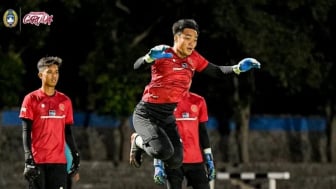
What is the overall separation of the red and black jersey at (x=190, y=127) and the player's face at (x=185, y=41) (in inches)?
68.0

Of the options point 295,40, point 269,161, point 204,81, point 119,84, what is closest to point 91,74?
point 119,84

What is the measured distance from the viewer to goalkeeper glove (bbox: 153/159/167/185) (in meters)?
13.3

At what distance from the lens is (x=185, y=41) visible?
40.8 feet

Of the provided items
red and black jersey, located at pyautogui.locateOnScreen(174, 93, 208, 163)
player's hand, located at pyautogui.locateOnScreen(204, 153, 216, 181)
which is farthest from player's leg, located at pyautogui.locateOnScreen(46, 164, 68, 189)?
player's hand, located at pyautogui.locateOnScreen(204, 153, 216, 181)

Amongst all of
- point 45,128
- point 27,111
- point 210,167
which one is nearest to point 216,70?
point 210,167

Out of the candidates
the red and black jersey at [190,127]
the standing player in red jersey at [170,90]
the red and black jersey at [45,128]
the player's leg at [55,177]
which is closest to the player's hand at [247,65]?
the standing player in red jersey at [170,90]

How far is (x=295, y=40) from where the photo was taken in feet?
126

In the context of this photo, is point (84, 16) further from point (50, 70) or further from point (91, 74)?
point (50, 70)

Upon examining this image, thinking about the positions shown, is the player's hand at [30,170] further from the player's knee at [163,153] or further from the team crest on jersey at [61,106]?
the player's knee at [163,153]

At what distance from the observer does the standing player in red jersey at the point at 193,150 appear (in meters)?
13.9

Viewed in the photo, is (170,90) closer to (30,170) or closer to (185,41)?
(185,41)

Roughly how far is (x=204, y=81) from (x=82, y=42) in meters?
5.56

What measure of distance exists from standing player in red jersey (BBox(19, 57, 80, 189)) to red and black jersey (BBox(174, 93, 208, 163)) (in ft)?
5.58

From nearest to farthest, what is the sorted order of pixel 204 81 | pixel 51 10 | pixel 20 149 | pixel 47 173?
pixel 47 173, pixel 51 10, pixel 204 81, pixel 20 149
